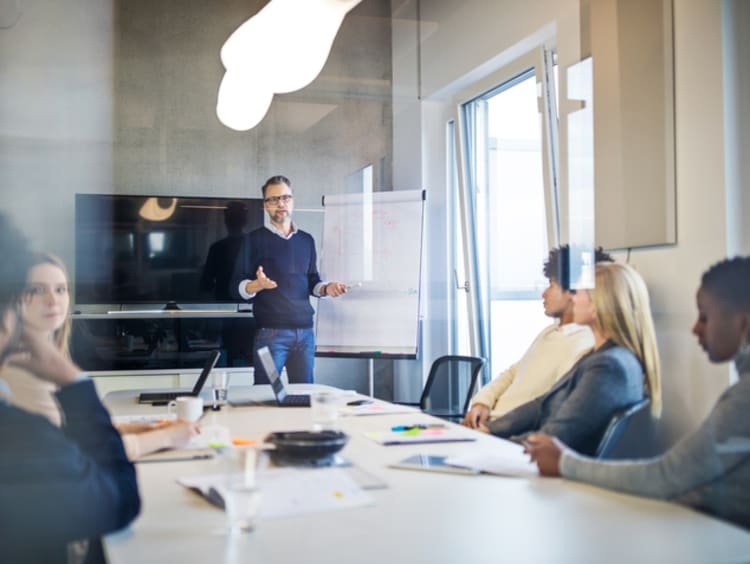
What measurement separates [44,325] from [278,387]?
1113 mm

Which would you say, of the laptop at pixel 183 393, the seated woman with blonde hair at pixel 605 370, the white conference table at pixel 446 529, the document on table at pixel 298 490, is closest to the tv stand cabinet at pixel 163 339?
the laptop at pixel 183 393

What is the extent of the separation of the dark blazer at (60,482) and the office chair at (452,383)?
183 cm

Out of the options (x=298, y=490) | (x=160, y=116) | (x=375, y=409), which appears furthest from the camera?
(x=375, y=409)

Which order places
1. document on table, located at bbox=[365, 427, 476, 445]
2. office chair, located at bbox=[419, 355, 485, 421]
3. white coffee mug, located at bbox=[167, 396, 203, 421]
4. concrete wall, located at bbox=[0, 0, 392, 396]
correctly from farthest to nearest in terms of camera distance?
1. office chair, located at bbox=[419, 355, 485, 421]
2. white coffee mug, located at bbox=[167, 396, 203, 421]
3. document on table, located at bbox=[365, 427, 476, 445]
4. concrete wall, located at bbox=[0, 0, 392, 396]

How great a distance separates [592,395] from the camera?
204 centimetres

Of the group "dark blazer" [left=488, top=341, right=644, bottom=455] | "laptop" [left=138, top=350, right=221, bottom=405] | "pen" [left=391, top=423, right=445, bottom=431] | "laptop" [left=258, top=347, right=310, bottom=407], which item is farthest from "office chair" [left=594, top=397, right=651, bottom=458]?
"laptop" [left=138, top=350, right=221, bottom=405]

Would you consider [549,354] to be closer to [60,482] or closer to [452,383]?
[452,383]

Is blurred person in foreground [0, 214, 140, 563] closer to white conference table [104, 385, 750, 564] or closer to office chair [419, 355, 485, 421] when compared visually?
white conference table [104, 385, 750, 564]

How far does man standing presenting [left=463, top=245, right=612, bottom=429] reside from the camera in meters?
2.24

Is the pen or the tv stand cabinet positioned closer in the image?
the tv stand cabinet

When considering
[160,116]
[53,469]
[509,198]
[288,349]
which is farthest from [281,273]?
[509,198]

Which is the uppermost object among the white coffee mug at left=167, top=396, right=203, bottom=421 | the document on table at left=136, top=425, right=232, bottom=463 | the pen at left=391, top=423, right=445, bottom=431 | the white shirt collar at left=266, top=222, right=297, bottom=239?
the white shirt collar at left=266, top=222, right=297, bottom=239

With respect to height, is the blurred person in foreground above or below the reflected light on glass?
below

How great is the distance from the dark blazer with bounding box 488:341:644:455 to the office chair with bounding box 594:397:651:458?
0.04 feet
